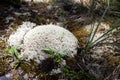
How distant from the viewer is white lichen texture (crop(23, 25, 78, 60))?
220 cm

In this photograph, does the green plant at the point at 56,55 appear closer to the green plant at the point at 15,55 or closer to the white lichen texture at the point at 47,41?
the white lichen texture at the point at 47,41

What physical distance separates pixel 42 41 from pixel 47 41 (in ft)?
0.15

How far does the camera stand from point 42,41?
7.39ft

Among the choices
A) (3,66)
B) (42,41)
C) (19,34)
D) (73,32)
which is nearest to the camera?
(3,66)

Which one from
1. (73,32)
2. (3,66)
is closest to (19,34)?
(3,66)

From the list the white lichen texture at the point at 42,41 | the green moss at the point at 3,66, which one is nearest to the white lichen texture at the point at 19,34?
the white lichen texture at the point at 42,41

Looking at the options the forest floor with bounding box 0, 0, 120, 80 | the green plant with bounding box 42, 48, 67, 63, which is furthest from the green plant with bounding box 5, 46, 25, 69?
the green plant with bounding box 42, 48, 67, 63

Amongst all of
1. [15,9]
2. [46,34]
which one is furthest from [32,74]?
[15,9]

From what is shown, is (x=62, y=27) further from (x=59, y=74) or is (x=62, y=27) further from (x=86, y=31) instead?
(x=59, y=74)

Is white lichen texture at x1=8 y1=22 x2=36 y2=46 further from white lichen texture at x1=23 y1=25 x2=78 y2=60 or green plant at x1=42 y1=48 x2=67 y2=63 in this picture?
green plant at x1=42 y1=48 x2=67 y2=63

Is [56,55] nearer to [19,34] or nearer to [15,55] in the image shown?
[15,55]

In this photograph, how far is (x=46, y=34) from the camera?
232cm

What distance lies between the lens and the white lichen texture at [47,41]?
220 cm

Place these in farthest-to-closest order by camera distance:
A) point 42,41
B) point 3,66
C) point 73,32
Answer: point 73,32, point 42,41, point 3,66
